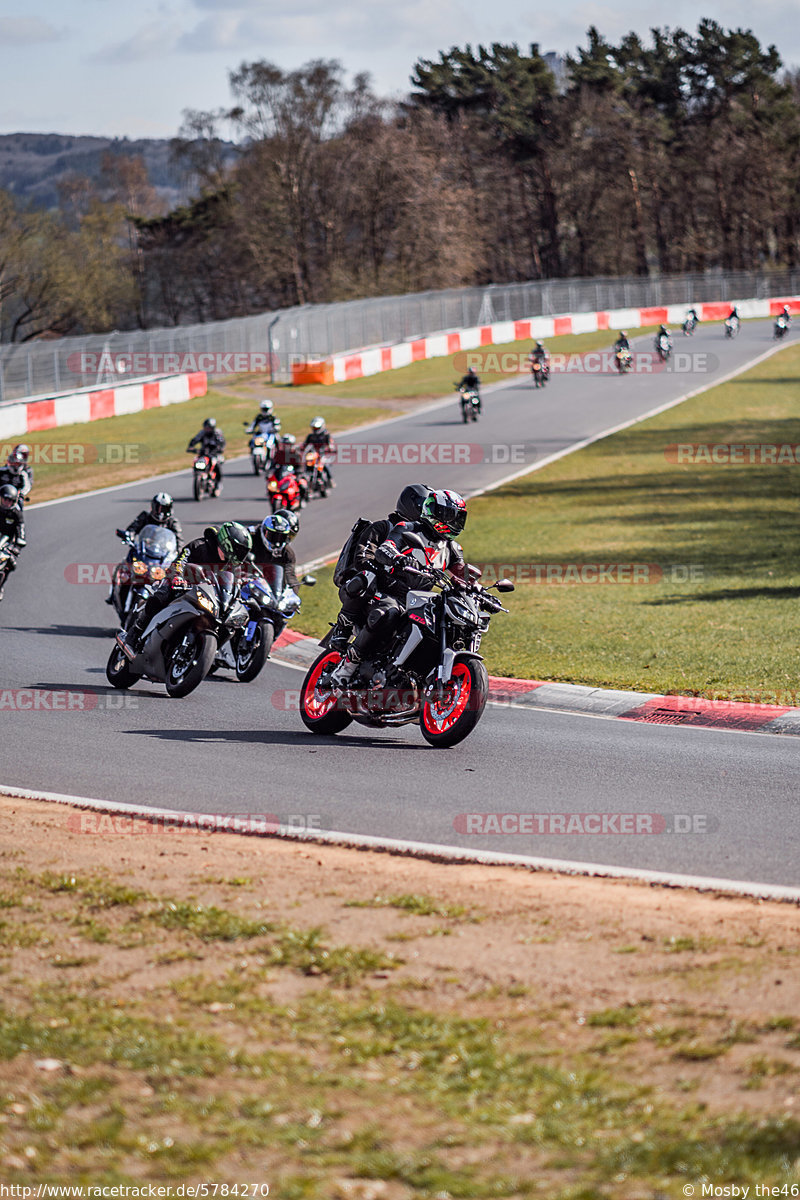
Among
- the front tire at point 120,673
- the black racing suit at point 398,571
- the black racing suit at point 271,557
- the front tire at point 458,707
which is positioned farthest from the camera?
the black racing suit at point 271,557

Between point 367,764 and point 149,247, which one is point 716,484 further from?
point 149,247

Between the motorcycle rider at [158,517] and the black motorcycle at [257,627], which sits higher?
the motorcycle rider at [158,517]

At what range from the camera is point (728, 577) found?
62.8ft

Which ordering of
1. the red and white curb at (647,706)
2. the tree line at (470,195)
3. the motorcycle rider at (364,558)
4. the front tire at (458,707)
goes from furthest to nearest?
1. the tree line at (470,195)
2. the red and white curb at (647,706)
3. the motorcycle rider at (364,558)
4. the front tire at (458,707)

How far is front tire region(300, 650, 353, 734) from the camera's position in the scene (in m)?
10.8

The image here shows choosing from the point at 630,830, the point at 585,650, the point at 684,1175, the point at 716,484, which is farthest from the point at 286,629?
the point at 716,484

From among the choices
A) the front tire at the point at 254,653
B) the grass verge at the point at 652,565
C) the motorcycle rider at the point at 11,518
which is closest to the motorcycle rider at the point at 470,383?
the grass verge at the point at 652,565

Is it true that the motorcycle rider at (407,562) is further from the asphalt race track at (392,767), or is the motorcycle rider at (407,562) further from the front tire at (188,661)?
the front tire at (188,661)

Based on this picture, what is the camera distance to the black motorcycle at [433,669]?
380 inches

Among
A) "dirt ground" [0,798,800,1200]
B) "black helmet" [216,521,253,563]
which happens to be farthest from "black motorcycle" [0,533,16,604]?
"dirt ground" [0,798,800,1200]

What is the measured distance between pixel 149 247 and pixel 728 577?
275ft

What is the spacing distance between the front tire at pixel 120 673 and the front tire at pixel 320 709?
8.94 ft

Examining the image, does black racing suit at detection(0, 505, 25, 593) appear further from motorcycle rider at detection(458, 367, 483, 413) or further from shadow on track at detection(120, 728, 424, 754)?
motorcycle rider at detection(458, 367, 483, 413)

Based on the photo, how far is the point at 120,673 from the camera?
43.2ft
